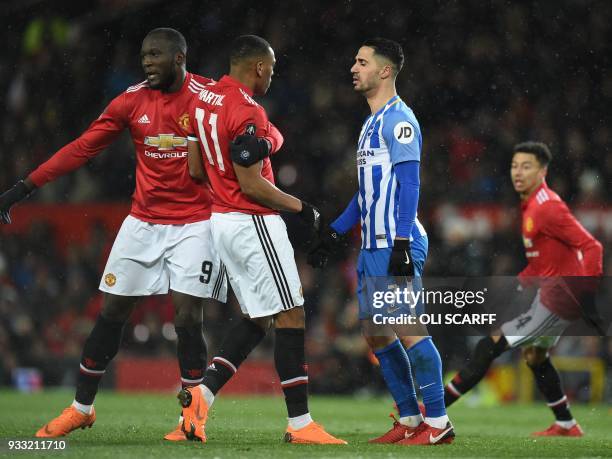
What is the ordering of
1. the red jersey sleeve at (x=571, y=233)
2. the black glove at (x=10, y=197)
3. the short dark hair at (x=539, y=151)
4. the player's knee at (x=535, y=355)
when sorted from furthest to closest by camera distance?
the short dark hair at (x=539, y=151)
the player's knee at (x=535, y=355)
the red jersey sleeve at (x=571, y=233)
the black glove at (x=10, y=197)

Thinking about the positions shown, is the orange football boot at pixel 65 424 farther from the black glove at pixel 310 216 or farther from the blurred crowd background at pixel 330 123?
the blurred crowd background at pixel 330 123

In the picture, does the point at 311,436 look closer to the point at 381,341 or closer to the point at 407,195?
the point at 381,341

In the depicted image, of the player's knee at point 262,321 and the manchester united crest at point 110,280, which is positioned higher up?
the manchester united crest at point 110,280

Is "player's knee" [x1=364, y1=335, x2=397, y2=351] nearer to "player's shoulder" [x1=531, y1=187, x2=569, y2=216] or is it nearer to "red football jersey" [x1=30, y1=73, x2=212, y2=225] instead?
"red football jersey" [x1=30, y1=73, x2=212, y2=225]

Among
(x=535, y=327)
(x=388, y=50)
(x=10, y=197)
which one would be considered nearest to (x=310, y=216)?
(x=388, y=50)

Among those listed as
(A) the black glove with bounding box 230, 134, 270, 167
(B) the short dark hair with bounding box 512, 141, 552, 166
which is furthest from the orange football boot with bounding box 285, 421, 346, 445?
(B) the short dark hair with bounding box 512, 141, 552, 166

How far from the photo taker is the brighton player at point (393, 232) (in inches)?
216

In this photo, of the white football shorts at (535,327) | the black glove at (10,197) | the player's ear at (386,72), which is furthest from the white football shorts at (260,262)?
the white football shorts at (535,327)

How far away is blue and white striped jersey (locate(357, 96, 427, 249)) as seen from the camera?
18.1 ft

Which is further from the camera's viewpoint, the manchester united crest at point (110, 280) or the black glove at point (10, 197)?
the manchester united crest at point (110, 280)

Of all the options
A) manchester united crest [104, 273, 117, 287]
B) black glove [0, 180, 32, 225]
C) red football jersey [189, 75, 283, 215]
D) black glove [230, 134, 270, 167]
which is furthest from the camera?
manchester united crest [104, 273, 117, 287]

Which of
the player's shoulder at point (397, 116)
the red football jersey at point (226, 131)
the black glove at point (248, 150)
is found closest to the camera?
the black glove at point (248, 150)

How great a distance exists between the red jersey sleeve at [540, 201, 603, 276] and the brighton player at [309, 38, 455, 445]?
2.04 meters

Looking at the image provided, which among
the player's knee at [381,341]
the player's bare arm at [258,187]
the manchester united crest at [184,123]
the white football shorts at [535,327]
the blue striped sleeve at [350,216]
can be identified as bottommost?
the white football shorts at [535,327]
